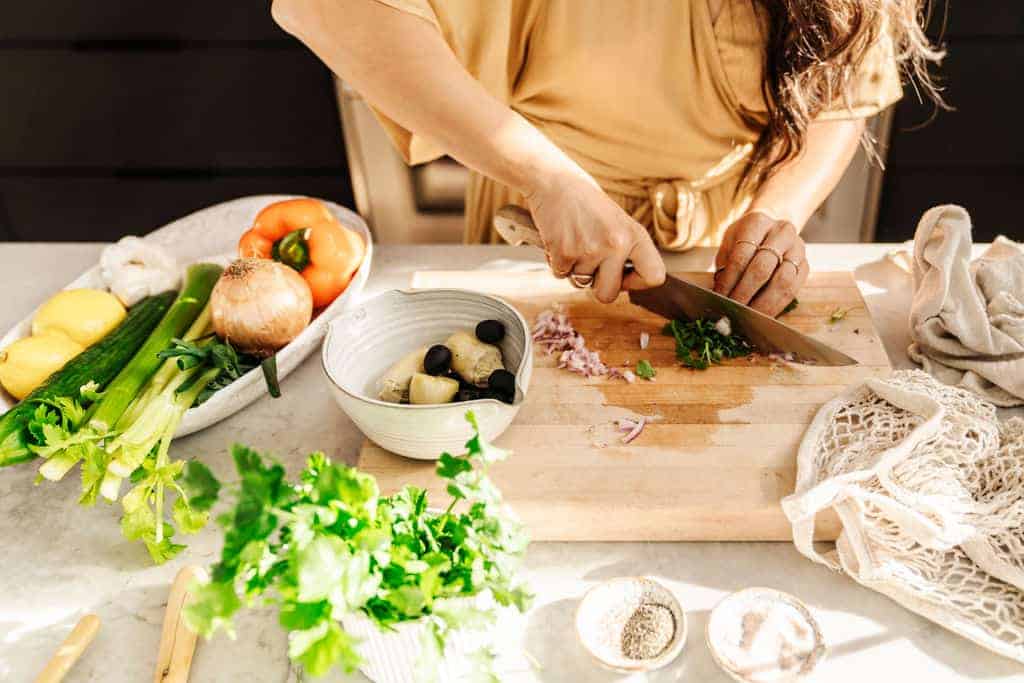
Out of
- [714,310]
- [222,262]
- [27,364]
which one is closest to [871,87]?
[714,310]

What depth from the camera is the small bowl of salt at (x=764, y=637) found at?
2.24ft

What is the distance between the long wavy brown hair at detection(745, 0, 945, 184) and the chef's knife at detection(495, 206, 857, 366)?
37cm

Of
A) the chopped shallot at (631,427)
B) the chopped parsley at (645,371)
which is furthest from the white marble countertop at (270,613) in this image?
the chopped parsley at (645,371)

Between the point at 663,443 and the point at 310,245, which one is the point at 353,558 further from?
the point at 310,245

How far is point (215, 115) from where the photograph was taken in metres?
2.30

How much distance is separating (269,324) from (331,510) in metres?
0.57

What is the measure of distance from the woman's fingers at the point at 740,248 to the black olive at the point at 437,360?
443 mm

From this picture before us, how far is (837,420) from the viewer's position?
3.05 ft

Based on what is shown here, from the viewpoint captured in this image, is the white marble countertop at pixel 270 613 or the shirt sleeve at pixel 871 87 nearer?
the white marble countertop at pixel 270 613

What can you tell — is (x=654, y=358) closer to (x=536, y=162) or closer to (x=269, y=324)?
(x=536, y=162)

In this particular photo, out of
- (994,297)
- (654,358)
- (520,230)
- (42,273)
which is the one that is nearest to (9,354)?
(42,273)

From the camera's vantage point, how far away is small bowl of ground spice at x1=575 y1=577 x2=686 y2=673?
2.27 ft

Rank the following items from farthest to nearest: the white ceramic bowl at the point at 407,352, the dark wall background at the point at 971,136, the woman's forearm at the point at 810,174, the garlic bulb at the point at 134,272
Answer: the dark wall background at the point at 971,136, the woman's forearm at the point at 810,174, the garlic bulb at the point at 134,272, the white ceramic bowl at the point at 407,352

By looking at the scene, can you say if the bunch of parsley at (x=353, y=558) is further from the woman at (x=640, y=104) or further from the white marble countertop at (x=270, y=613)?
the woman at (x=640, y=104)
